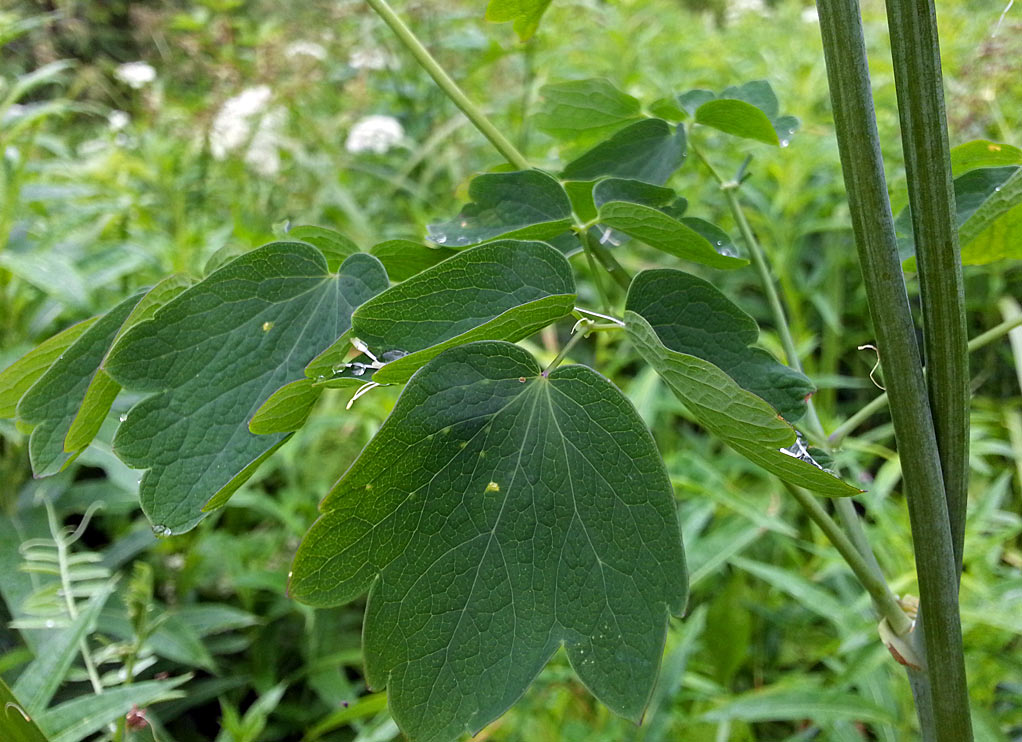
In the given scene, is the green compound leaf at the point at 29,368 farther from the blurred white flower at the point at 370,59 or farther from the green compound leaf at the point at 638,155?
the blurred white flower at the point at 370,59

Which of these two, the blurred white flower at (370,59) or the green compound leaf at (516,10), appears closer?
the green compound leaf at (516,10)

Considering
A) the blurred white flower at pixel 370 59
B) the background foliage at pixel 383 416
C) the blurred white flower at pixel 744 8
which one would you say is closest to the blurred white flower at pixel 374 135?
the background foliage at pixel 383 416

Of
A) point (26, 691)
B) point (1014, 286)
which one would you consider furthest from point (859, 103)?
point (1014, 286)

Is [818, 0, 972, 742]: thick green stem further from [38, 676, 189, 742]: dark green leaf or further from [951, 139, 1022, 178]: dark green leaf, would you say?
[38, 676, 189, 742]: dark green leaf

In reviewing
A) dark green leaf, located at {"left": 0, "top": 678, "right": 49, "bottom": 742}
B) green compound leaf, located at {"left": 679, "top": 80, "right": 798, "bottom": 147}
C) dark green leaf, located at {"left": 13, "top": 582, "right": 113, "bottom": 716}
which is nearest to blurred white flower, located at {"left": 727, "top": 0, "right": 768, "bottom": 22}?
green compound leaf, located at {"left": 679, "top": 80, "right": 798, "bottom": 147}

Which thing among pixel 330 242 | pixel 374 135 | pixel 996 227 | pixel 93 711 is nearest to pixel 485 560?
pixel 330 242

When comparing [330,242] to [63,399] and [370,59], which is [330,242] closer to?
[63,399]
